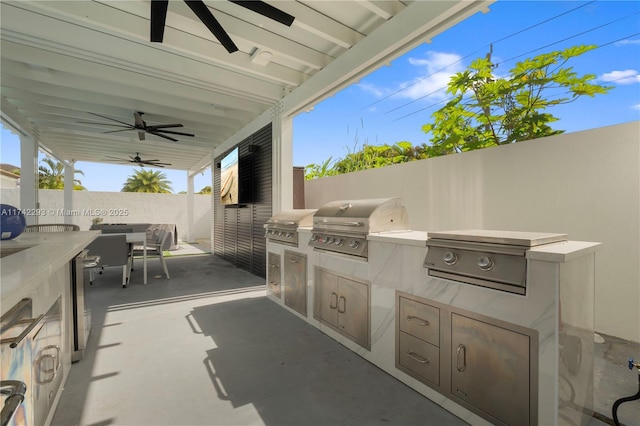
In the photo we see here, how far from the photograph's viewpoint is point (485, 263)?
152 centimetres

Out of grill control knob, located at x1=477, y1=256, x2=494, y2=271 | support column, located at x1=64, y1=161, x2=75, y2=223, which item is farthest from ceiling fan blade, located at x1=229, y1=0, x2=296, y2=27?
support column, located at x1=64, y1=161, x2=75, y2=223

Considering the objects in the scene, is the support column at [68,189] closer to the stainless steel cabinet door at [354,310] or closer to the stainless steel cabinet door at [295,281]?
the stainless steel cabinet door at [295,281]

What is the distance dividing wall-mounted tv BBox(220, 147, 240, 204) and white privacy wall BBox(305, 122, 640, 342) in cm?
384

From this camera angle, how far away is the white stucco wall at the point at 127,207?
36.1 ft

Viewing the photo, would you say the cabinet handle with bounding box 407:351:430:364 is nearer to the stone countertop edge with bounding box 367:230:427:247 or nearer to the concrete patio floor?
the concrete patio floor

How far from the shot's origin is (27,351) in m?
1.15

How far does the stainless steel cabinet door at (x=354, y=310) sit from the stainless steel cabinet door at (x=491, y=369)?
77cm

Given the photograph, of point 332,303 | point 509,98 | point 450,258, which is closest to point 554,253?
point 450,258

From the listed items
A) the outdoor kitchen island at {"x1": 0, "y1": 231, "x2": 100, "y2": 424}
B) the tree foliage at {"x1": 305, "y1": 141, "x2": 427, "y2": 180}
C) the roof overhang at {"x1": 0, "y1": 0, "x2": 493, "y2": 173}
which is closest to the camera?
the outdoor kitchen island at {"x1": 0, "y1": 231, "x2": 100, "y2": 424}

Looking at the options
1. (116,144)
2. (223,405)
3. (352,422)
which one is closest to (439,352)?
(352,422)

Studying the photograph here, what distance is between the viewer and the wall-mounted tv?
5.91 metres

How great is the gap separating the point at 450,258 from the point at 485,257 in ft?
0.62

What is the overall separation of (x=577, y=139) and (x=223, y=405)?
3.68 meters

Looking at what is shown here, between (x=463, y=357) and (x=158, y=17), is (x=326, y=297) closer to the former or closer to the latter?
(x=463, y=357)
